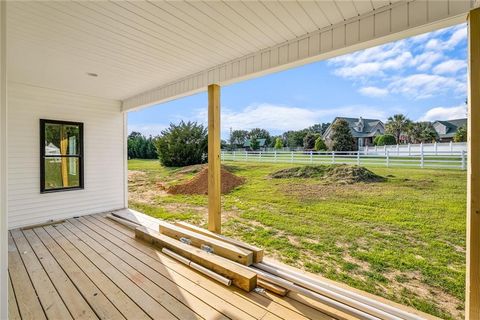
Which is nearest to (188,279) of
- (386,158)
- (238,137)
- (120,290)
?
Result: (120,290)

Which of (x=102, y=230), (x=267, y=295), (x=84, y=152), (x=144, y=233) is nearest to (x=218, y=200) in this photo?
(x=144, y=233)

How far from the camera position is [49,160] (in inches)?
175

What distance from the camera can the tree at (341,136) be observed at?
1463 cm

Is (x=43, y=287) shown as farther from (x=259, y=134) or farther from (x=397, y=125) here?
(x=259, y=134)

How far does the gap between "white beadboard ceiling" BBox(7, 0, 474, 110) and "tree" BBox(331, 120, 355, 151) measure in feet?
42.6

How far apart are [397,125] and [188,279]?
63.2 ft

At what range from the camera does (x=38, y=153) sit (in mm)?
4262

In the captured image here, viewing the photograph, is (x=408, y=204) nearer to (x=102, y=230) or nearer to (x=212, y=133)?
(x=212, y=133)

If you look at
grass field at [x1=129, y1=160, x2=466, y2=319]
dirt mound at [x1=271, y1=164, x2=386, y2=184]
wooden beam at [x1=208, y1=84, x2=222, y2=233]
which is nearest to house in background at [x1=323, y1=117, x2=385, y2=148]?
dirt mound at [x1=271, y1=164, x2=386, y2=184]

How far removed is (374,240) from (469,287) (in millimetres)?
2213

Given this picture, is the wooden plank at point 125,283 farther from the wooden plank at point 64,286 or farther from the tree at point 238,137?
the tree at point 238,137

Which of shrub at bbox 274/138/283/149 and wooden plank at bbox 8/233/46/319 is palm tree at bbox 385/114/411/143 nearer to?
shrub at bbox 274/138/283/149

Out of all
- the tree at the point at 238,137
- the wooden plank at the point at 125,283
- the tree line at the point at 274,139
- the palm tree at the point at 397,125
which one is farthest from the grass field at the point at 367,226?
the tree at the point at 238,137

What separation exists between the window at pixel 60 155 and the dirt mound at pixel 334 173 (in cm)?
646
